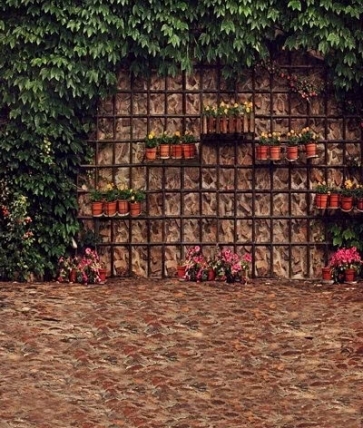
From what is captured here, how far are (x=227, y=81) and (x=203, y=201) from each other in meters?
1.46

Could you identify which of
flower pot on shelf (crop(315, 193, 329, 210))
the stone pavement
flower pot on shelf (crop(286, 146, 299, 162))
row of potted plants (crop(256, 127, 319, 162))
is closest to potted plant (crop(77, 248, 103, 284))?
the stone pavement

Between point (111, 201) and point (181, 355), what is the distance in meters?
3.39

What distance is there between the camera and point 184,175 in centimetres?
1482

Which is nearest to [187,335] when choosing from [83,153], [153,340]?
[153,340]

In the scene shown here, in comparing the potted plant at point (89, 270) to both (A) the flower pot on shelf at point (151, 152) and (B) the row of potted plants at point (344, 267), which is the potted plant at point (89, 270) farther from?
(B) the row of potted plants at point (344, 267)

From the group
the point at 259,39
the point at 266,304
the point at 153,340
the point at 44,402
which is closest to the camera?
the point at 44,402

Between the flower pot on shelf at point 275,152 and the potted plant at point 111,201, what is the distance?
188 cm

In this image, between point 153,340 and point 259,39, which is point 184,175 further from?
point 153,340

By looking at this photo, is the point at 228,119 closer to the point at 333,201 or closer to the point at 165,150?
the point at 165,150

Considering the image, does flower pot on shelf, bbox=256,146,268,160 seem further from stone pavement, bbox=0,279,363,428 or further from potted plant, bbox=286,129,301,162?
stone pavement, bbox=0,279,363,428

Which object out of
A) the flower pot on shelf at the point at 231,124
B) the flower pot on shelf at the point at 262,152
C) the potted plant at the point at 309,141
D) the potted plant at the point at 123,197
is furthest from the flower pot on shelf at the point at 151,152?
the potted plant at the point at 309,141

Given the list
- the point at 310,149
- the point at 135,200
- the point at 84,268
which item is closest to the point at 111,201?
the point at 135,200

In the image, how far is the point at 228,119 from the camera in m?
14.5

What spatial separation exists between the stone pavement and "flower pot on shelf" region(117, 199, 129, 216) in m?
0.83
